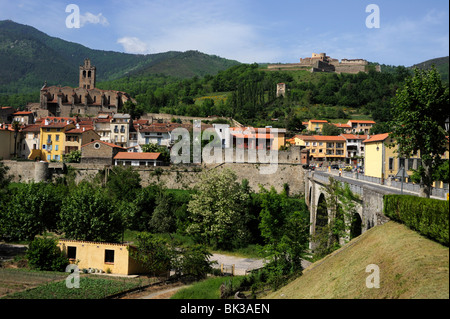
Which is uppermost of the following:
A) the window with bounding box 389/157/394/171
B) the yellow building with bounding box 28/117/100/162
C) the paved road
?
the yellow building with bounding box 28/117/100/162

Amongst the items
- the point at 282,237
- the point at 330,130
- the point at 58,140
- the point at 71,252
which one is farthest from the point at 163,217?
the point at 330,130

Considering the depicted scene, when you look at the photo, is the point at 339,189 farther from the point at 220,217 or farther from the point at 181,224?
the point at 181,224

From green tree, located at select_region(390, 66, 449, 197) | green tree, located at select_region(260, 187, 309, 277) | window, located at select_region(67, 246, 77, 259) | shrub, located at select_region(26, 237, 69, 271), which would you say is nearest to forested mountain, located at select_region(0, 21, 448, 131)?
green tree, located at select_region(260, 187, 309, 277)

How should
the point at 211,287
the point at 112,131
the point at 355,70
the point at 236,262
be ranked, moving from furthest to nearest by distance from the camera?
the point at 355,70
the point at 112,131
the point at 236,262
the point at 211,287

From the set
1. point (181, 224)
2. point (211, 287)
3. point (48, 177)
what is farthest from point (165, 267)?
point (48, 177)

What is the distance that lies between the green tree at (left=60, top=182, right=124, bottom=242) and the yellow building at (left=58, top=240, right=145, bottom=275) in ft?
9.16

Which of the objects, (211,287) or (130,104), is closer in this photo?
(211,287)

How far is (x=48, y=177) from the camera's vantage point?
169ft

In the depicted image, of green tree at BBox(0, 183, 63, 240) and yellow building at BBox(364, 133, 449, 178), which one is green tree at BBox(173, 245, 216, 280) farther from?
yellow building at BBox(364, 133, 449, 178)

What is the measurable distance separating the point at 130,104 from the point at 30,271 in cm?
6815

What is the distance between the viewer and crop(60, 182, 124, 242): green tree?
31031mm

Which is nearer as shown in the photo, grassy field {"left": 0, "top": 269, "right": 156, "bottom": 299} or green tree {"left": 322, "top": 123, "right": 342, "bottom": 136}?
grassy field {"left": 0, "top": 269, "right": 156, "bottom": 299}

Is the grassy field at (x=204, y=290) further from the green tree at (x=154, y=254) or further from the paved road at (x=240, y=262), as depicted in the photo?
the paved road at (x=240, y=262)
